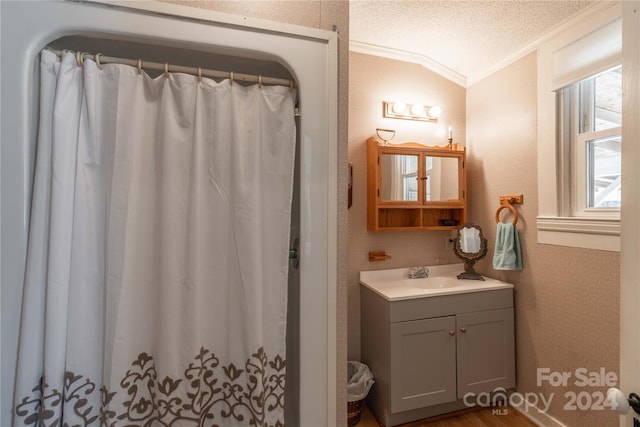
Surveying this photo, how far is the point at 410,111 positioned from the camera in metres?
2.25

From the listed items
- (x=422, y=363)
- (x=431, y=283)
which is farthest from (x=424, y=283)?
(x=422, y=363)

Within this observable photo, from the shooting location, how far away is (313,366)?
91cm

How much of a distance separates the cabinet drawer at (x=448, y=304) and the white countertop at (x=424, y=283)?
3 cm

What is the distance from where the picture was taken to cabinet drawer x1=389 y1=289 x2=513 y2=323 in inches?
67.7

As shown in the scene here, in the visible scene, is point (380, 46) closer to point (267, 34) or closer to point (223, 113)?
point (267, 34)

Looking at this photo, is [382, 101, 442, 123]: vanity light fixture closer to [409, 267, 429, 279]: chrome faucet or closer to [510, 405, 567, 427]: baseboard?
[409, 267, 429, 279]: chrome faucet

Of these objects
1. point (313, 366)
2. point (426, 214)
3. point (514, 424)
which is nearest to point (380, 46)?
point (426, 214)

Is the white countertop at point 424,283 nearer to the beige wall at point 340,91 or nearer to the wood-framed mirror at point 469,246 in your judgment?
the wood-framed mirror at point 469,246

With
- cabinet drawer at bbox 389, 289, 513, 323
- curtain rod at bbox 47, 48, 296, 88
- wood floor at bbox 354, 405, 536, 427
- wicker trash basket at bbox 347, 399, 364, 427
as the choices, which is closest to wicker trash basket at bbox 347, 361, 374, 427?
wicker trash basket at bbox 347, 399, 364, 427

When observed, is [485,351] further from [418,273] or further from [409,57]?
[409,57]

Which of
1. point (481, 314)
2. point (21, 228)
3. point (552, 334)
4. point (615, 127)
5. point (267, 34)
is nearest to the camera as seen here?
point (21, 228)

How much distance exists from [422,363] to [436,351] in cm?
12

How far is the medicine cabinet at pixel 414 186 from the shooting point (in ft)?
6.81

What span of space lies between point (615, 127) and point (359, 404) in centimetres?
223
